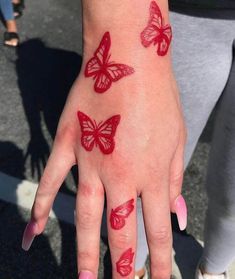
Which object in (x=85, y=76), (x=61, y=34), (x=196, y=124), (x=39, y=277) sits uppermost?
(x=85, y=76)

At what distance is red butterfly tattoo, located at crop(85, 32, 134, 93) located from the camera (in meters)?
0.93

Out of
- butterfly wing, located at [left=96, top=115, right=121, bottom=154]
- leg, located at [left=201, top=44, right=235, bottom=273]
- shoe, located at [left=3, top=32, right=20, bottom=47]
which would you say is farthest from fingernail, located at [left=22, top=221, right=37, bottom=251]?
shoe, located at [left=3, top=32, right=20, bottom=47]

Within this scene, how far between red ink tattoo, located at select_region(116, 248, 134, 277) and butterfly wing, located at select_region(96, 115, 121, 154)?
206mm

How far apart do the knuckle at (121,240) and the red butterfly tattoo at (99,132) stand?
0.54 ft

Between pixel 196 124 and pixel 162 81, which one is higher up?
pixel 162 81

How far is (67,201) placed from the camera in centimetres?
232

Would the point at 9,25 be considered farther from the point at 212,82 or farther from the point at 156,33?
the point at 156,33

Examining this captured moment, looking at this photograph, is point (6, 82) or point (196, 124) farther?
point (6, 82)

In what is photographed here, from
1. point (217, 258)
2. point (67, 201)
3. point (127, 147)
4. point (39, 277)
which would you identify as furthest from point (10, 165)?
point (127, 147)

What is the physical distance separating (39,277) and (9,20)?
221 cm

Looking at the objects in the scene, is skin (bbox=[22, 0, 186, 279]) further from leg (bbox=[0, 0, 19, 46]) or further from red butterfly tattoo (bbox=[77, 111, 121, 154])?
leg (bbox=[0, 0, 19, 46])

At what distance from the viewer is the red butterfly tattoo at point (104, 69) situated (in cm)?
93

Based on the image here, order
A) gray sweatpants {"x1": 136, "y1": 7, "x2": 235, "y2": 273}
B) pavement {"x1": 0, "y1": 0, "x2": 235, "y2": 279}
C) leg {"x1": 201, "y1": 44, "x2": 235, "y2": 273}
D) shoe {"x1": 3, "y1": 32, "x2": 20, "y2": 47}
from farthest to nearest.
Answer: shoe {"x1": 3, "y1": 32, "x2": 20, "y2": 47} < pavement {"x1": 0, "y1": 0, "x2": 235, "y2": 279} < leg {"x1": 201, "y1": 44, "x2": 235, "y2": 273} < gray sweatpants {"x1": 136, "y1": 7, "x2": 235, "y2": 273}

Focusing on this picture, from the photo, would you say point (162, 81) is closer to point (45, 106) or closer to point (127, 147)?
point (127, 147)
